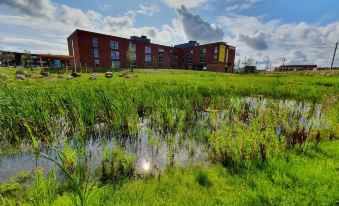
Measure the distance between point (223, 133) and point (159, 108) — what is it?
2.86 meters

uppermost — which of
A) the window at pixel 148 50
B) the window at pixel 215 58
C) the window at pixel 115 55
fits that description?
the window at pixel 148 50

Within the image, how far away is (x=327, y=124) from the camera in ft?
19.3

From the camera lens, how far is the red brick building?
5072 centimetres

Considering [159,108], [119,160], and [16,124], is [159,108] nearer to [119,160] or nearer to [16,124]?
[119,160]

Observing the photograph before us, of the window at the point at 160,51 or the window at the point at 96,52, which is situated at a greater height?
the window at the point at 160,51

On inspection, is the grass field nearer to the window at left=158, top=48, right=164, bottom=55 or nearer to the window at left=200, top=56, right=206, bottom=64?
the window at left=158, top=48, right=164, bottom=55

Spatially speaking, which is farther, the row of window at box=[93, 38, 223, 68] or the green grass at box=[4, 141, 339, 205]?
the row of window at box=[93, 38, 223, 68]

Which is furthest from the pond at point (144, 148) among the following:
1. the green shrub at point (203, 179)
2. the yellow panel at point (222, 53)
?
the yellow panel at point (222, 53)

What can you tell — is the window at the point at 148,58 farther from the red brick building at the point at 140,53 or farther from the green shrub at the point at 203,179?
the green shrub at the point at 203,179

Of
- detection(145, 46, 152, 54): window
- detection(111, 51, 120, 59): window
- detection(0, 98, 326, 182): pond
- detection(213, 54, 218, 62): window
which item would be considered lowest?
detection(0, 98, 326, 182): pond

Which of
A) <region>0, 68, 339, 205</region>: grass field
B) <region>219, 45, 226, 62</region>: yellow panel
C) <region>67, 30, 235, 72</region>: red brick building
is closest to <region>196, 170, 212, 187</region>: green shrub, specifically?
<region>0, 68, 339, 205</region>: grass field

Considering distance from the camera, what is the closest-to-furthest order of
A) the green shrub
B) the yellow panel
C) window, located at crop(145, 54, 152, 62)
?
the green shrub → window, located at crop(145, 54, 152, 62) → the yellow panel

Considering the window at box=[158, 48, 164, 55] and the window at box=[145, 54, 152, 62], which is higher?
the window at box=[158, 48, 164, 55]

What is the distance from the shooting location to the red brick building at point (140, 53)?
50.7 m
